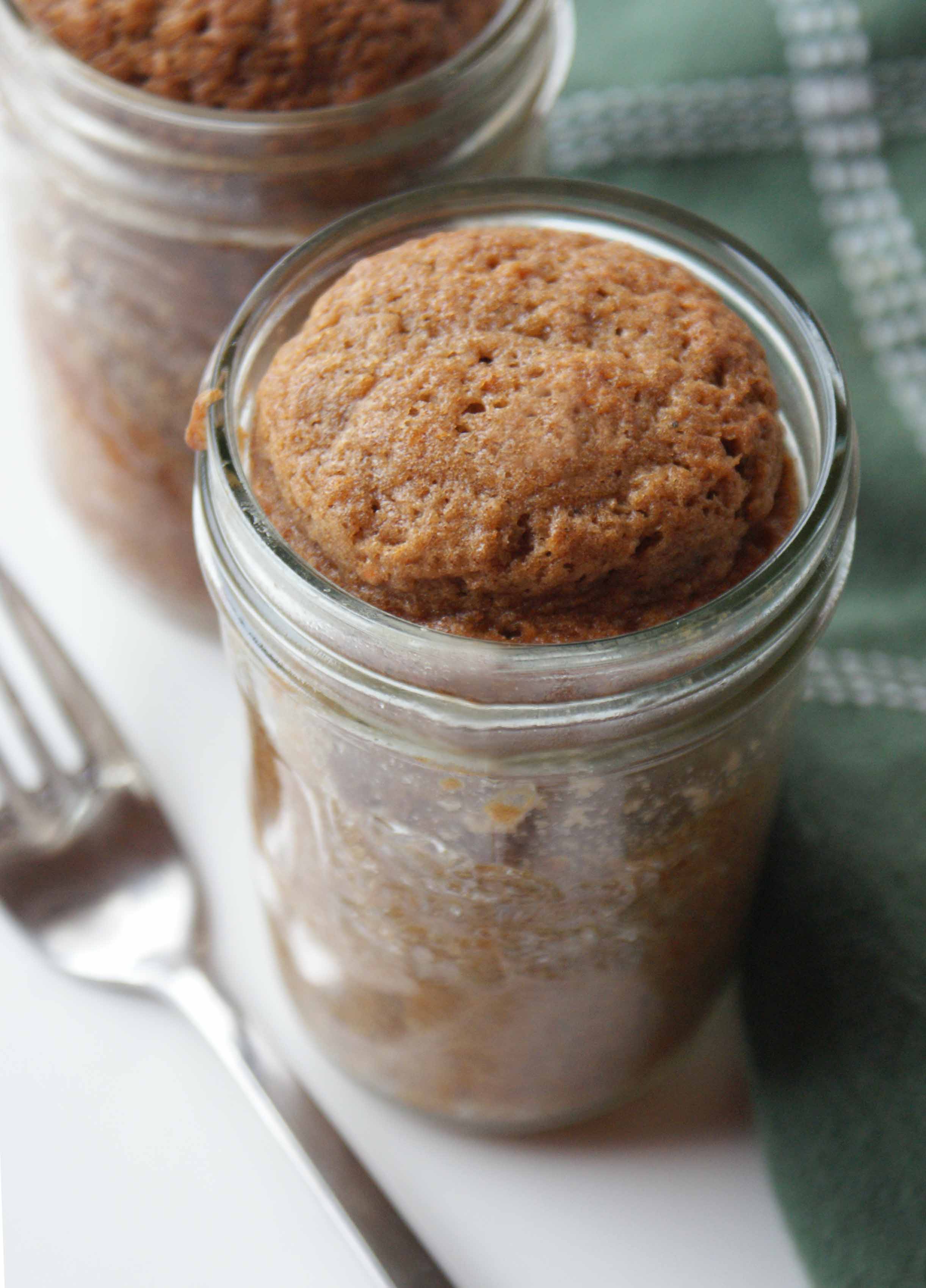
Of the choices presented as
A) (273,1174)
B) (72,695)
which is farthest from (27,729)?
(273,1174)

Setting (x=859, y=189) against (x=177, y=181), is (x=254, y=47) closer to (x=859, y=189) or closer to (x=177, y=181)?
(x=177, y=181)

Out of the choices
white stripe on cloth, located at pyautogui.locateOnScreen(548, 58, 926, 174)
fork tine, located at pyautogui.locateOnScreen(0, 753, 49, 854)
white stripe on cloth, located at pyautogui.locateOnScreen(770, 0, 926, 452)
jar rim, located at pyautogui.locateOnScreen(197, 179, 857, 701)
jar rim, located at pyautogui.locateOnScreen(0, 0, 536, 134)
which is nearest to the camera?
jar rim, located at pyautogui.locateOnScreen(197, 179, 857, 701)

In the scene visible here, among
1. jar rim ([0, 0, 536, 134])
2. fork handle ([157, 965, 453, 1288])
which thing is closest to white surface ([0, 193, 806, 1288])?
fork handle ([157, 965, 453, 1288])

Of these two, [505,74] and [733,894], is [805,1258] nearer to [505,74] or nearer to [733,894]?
[733,894]

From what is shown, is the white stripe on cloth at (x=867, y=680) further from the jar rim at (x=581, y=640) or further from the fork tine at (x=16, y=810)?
the fork tine at (x=16, y=810)

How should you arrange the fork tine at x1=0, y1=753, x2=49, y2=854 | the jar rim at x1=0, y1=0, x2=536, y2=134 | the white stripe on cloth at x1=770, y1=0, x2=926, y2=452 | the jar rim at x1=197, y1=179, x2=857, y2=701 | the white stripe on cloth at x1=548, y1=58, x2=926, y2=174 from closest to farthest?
1. the jar rim at x1=197, y1=179, x2=857, y2=701
2. the jar rim at x1=0, y1=0, x2=536, y2=134
3. the fork tine at x1=0, y1=753, x2=49, y2=854
4. the white stripe on cloth at x1=770, y1=0, x2=926, y2=452
5. the white stripe on cloth at x1=548, y1=58, x2=926, y2=174

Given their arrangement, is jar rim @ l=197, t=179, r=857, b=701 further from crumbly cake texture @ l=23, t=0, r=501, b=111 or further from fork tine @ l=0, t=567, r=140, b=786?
fork tine @ l=0, t=567, r=140, b=786

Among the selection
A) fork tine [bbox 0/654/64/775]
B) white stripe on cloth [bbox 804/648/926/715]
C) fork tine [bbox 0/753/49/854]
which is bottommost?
white stripe on cloth [bbox 804/648/926/715]
